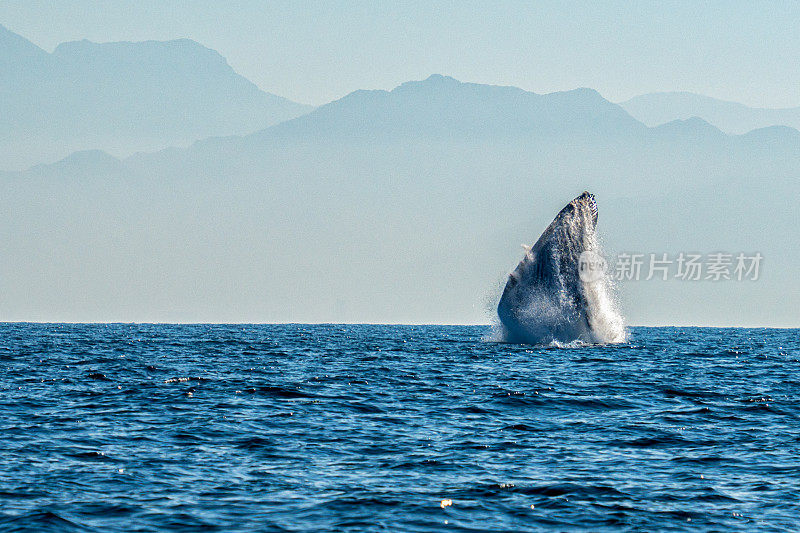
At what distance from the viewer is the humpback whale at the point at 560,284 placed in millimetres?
46031

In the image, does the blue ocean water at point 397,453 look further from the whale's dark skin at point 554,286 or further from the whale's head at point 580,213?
the whale's head at point 580,213

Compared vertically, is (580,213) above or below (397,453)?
above

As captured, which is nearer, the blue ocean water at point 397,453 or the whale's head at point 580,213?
the blue ocean water at point 397,453

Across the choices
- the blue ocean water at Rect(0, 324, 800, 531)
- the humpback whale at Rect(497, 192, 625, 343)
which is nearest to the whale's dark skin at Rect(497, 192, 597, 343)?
the humpback whale at Rect(497, 192, 625, 343)

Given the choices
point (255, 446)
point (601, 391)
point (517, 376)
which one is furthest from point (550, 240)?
point (255, 446)

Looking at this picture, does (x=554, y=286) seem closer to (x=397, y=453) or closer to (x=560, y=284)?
(x=560, y=284)

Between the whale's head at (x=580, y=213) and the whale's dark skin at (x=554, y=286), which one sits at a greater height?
the whale's head at (x=580, y=213)

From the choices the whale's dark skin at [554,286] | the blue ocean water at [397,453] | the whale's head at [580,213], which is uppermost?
the whale's head at [580,213]

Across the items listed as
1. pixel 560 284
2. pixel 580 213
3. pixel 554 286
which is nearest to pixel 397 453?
pixel 554 286

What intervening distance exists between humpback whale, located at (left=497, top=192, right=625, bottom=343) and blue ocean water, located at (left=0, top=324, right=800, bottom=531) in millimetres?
15460

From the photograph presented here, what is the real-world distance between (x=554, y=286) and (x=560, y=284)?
0.34m

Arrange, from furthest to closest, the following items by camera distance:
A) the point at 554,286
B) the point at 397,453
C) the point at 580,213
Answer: the point at 580,213
the point at 554,286
the point at 397,453

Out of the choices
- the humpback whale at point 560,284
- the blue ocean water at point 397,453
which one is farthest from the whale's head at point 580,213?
the blue ocean water at point 397,453

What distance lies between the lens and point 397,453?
53.6 ft
